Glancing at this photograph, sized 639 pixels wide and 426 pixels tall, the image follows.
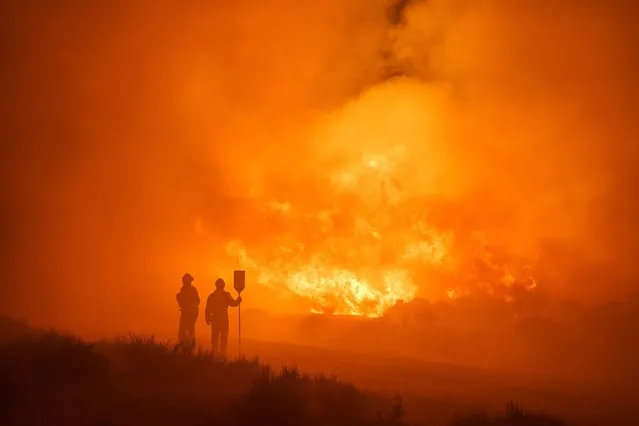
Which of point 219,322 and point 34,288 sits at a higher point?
point 34,288

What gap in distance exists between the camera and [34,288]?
43406mm

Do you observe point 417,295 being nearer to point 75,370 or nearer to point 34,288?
point 75,370

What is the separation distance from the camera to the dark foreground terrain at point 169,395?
29.0 feet

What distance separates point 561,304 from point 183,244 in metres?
25.8

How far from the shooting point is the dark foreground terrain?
884cm

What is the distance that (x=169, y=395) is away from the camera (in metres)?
9.75

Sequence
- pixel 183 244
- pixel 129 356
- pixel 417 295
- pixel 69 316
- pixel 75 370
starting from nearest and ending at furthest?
pixel 75 370 → pixel 129 356 → pixel 417 295 → pixel 69 316 → pixel 183 244

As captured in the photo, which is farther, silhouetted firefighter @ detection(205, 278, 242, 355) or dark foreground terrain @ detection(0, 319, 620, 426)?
silhouetted firefighter @ detection(205, 278, 242, 355)

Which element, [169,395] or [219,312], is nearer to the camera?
[169,395]

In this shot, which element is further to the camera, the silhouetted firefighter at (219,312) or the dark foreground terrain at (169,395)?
the silhouetted firefighter at (219,312)

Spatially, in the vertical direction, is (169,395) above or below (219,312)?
below

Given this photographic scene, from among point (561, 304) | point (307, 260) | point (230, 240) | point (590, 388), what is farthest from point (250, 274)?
point (590, 388)

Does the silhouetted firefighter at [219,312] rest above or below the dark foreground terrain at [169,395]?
above

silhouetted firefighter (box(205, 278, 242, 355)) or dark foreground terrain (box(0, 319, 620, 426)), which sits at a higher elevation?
silhouetted firefighter (box(205, 278, 242, 355))
